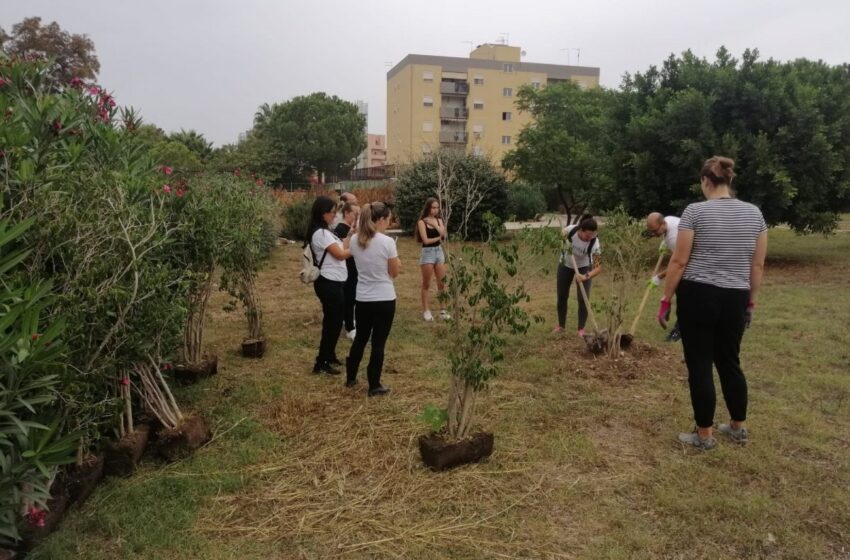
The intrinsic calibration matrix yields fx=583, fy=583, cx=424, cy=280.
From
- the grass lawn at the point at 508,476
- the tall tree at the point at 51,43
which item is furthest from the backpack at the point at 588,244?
the tall tree at the point at 51,43

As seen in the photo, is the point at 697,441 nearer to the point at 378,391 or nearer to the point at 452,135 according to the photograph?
the point at 378,391

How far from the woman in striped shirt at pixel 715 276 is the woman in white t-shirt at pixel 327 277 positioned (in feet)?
9.14

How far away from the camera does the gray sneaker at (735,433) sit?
383 cm

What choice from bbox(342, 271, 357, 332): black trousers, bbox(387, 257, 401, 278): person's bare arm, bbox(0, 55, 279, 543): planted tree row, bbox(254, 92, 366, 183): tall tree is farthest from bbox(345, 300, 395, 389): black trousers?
bbox(254, 92, 366, 183): tall tree

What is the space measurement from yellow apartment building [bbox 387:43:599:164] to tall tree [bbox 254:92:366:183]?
7076mm

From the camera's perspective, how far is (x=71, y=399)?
2.72m

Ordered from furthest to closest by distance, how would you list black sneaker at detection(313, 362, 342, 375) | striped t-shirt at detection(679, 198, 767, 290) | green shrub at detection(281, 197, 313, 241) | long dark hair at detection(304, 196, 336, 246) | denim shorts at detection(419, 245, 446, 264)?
1. green shrub at detection(281, 197, 313, 241)
2. denim shorts at detection(419, 245, 446, 264)
3. black sneaker at detection(313, 362, 342, 375)
4. long dark hair at detection(304, 196, 336, 246)
5. striped t-shirt at detection(679, 198, 767, 290)

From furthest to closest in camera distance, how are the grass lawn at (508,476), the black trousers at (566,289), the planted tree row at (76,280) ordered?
the black trousers at (566,289) → the grass lawn at (508,476) → the planted tree row at (76,280)

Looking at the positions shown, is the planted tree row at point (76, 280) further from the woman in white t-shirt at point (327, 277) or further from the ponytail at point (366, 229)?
the ponytail at point (366, 229)

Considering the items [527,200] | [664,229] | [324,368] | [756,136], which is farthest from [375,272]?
[527,200]

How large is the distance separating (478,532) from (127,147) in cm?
378

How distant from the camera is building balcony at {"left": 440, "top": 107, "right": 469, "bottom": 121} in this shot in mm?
57625

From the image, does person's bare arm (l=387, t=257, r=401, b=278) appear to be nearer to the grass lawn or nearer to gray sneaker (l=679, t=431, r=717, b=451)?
the grass lawn

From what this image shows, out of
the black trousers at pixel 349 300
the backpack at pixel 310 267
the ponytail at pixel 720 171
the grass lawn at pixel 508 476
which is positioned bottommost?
the grass lawn at pixel 508 476
